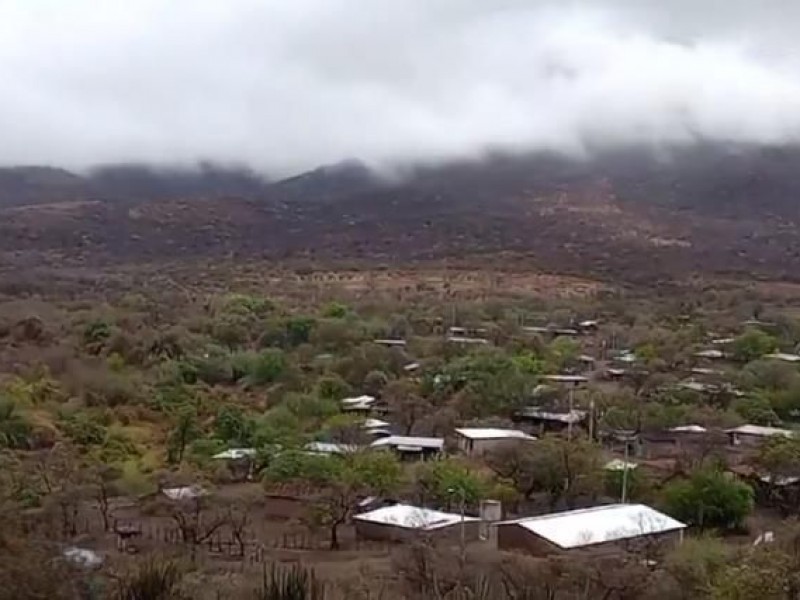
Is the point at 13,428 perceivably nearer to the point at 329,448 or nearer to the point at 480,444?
the point at 329,448

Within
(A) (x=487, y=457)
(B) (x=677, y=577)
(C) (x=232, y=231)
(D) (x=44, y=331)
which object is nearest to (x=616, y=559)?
(B) (x=677, y=577)

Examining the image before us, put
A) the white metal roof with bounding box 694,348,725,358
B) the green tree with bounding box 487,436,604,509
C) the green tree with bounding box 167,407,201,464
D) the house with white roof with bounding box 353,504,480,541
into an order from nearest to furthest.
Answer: the house with white roof with bounding box 353,504,480,541, the green tree with bounding box 487,436,604,509, the green tree with bounding box 167,407,201,464, the white metal roof with bounding box 694,348,725,358

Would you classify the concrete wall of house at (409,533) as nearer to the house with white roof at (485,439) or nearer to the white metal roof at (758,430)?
the house with white roof at (485,439)

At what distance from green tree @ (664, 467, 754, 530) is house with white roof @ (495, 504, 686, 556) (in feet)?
4.59

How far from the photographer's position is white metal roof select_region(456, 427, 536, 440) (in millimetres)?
37531

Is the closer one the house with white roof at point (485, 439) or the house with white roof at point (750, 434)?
the house with white roof at point (485, 439)

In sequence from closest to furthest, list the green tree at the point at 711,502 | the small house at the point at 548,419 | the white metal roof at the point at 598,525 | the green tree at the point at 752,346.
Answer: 1. the white metal roof at the point at 598,525
2. the green tree at the point at 711,502
3. the small house at the point at 548,419
4. the green tree at the point at 752,346

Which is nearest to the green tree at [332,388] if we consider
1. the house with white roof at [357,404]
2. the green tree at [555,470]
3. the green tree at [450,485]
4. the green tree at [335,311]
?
the house with white roof at [357,404]

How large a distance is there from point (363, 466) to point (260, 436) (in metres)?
6.83

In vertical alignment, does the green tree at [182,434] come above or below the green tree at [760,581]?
below

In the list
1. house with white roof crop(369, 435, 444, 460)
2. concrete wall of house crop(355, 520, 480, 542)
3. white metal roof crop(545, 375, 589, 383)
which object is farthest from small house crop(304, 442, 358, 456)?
white metal roof crop(545, 375, 589, 383)

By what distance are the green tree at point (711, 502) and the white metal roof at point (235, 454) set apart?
10.9 metres

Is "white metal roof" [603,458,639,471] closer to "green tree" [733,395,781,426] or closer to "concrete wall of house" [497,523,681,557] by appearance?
"concrete wall of house" [497,523,681,557]

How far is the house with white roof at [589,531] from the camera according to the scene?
2627 centimetres
